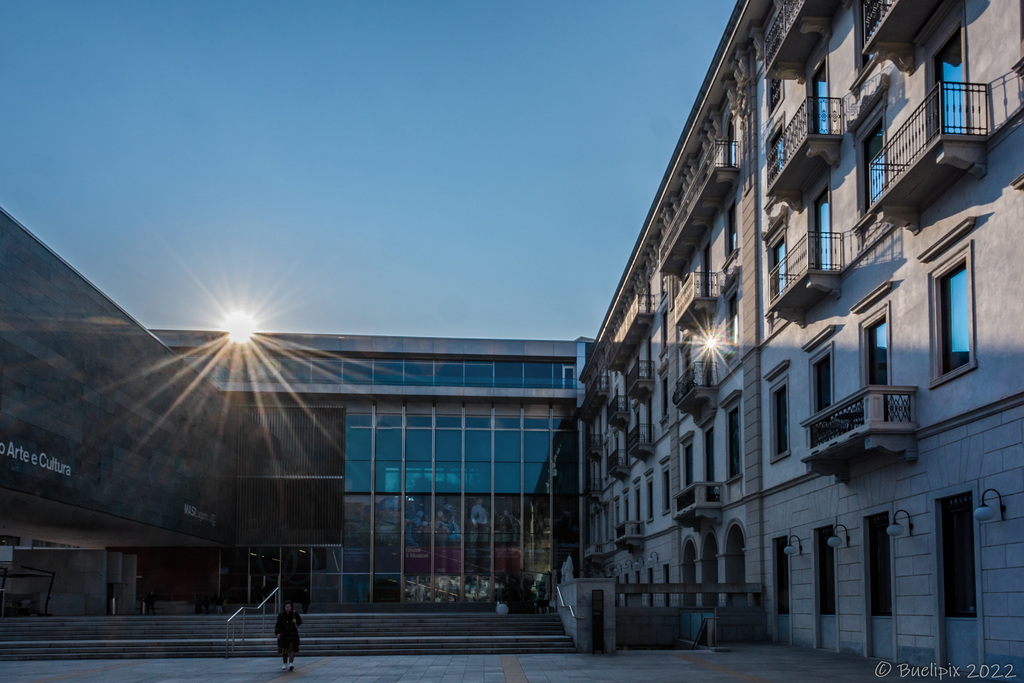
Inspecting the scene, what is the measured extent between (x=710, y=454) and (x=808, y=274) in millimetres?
12002

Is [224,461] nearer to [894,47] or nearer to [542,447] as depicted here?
[542,447]

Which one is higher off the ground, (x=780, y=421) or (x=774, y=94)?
(x=774, y=94)

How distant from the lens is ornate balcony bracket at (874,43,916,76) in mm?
17594

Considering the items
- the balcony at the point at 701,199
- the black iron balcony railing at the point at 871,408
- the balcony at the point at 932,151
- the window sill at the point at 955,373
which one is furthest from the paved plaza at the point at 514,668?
the balcony at the point at 701,199

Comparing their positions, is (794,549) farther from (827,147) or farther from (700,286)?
(700,286)

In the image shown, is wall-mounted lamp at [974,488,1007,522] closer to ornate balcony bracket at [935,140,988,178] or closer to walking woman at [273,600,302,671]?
ornate balcony bracket at [935,140,988,178]

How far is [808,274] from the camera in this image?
20.9 metres

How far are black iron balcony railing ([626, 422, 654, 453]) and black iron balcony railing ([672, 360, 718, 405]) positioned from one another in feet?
22.0

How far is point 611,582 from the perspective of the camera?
23.4 metres

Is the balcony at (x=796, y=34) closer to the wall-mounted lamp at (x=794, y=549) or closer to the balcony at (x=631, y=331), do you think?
the wall-mounted lamp at (x=794, y=549)

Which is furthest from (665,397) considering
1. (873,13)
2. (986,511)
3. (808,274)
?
(986,511)

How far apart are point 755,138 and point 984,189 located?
39.4ft

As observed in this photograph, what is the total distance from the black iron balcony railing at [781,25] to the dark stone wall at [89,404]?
1982 cm

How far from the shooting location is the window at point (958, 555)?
15.9m
